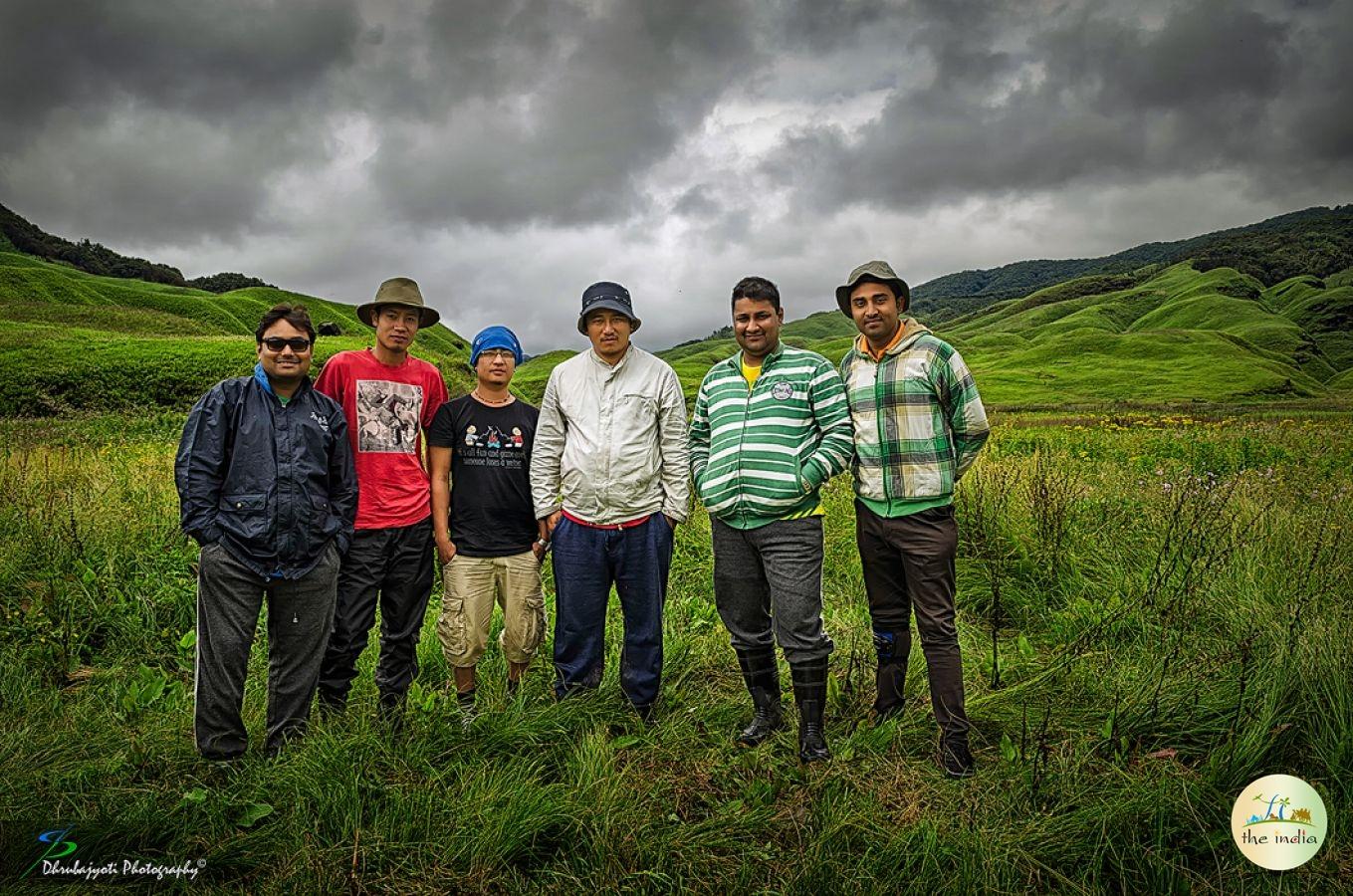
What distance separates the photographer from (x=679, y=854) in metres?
2.52

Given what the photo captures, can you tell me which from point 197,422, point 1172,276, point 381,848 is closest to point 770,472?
point 381,848

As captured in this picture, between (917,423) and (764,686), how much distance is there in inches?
64.7

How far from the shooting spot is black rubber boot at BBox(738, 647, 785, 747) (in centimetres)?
354

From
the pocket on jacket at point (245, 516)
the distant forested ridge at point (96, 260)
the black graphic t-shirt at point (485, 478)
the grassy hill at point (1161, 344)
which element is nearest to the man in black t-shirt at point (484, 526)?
the black graphic t-shirt at point (485, 478)

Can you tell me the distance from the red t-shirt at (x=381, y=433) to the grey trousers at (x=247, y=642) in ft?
1.23

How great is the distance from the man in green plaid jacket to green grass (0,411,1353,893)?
13.3 inches

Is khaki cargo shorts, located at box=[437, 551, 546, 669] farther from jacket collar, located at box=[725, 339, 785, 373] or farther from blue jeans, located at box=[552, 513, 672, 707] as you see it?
jacket collar, located at box=[725, 339, 785, 373]

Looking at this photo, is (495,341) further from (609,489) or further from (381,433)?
(609,489)

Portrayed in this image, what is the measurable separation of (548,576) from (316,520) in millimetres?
3807

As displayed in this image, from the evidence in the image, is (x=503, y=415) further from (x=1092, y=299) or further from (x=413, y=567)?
(x=1092, y=299)

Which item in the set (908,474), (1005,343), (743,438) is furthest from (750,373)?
(1005,343)

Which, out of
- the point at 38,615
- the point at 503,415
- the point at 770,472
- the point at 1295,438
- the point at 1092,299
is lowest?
the point at 1295,438

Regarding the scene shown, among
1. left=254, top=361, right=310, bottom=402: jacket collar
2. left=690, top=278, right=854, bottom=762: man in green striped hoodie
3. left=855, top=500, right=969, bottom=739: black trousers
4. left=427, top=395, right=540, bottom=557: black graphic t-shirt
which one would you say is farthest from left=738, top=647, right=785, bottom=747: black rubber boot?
left=254, top=361, right=310, bottom=402: jacket collar

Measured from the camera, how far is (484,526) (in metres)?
3.71
